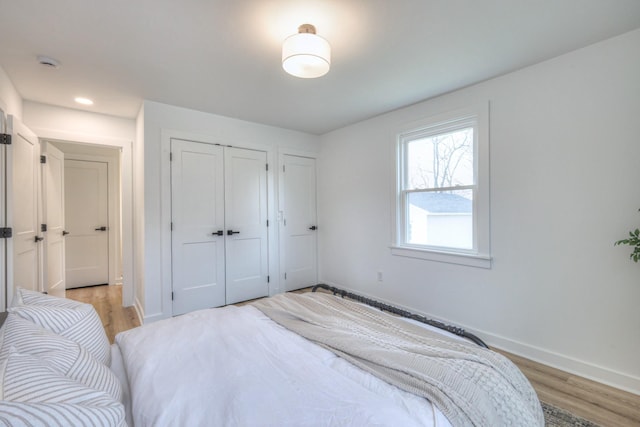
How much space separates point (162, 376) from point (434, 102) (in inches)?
125

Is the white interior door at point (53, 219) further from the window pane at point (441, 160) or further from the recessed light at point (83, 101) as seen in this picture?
the window pane at point (441, 160)

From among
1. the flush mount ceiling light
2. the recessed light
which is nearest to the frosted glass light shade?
the flush mount ceiling light

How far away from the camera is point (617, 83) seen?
198cm

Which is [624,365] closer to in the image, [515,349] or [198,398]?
[515,349]

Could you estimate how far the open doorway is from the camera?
463 cm

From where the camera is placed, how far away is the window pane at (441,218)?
285 centimetres

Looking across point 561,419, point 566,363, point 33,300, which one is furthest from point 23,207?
point 566,363

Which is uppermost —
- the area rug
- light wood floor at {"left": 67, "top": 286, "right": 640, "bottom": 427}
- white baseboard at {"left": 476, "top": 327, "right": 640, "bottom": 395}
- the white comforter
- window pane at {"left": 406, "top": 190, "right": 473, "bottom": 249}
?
window pane at {"left": 406, "top": 190, "right": 473, "bottom": 249}

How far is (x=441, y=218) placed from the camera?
10.0 feet

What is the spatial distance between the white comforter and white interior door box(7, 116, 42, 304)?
166cm

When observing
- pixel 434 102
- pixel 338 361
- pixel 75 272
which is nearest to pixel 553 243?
pixel 434 102

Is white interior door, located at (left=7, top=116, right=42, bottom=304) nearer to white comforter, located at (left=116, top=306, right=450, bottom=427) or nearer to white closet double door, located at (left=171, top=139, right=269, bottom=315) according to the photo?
white closet double door, located at (left=171, top=139, right=269, bottom=315)

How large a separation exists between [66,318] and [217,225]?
2.36 m

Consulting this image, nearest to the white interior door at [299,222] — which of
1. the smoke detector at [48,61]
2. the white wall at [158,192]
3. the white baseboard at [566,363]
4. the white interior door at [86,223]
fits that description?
the white wall at [158,192]
